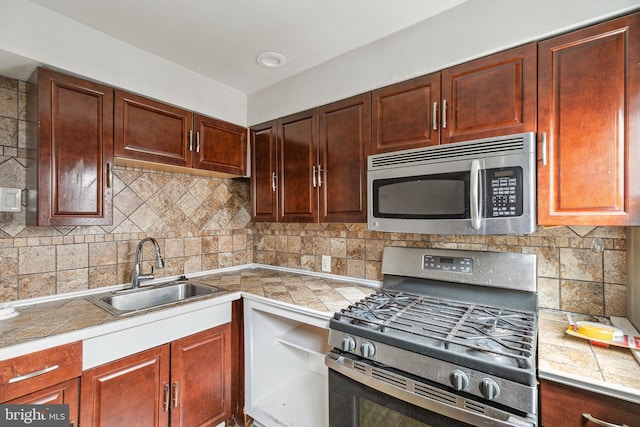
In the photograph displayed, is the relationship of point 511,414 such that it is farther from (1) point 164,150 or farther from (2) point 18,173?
(2) point 18,173

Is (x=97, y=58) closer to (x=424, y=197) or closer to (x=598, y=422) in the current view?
(x=424, y=197)

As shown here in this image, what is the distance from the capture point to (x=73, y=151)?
1.50 meters

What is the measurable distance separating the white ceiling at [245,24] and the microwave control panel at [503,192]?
86 centimetres

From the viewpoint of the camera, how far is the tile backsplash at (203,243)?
4.44 ft

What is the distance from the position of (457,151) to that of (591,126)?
1.56 feet

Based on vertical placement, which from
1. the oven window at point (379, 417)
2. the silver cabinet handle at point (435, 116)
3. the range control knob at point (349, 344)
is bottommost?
the oven window at point (379, 417)

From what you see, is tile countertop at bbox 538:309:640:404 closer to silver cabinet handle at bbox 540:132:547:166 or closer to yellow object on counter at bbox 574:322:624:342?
yellow object on counter at bbox 574:322:624:342

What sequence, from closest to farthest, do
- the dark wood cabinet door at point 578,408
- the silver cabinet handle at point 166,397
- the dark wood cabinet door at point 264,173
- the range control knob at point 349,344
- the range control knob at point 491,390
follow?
the dark wood cabinet door at point 578,408 → the range control knob at point 491,390 → the range control knob at point 349,344 → the silver cabinet handle at point 166,397 → the dark wood cabinet door at point 264,173

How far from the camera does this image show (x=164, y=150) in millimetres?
1867

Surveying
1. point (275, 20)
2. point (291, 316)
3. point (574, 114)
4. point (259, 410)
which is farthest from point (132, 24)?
point (259, 410)

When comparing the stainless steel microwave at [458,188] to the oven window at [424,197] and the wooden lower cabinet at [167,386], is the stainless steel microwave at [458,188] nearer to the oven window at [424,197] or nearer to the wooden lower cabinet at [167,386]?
the oven window at [424,197]

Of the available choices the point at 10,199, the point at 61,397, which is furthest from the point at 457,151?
the point at 10,199

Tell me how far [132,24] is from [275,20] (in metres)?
0.75

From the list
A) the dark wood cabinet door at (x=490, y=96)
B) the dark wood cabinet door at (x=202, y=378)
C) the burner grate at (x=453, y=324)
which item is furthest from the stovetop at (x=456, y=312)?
the dark wood cabinet door at (x=202, y=378)
